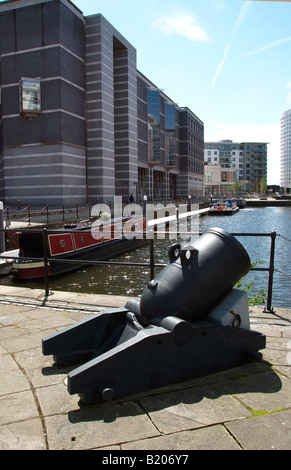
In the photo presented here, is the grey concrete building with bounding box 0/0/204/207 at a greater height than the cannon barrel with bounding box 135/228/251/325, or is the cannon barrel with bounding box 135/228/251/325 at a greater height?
the grey concrete building with bounding box 0/0/204/207

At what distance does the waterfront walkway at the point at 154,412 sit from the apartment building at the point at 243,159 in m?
135

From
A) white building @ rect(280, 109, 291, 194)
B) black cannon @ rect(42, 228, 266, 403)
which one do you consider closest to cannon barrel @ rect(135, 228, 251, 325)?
black cannon @ rect(42, 228, 266, 403)

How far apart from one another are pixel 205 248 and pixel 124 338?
105 centimetres

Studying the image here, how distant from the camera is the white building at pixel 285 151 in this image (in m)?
169

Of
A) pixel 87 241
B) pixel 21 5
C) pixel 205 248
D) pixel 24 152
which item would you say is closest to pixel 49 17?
pixel 21 5

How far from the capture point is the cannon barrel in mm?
3011

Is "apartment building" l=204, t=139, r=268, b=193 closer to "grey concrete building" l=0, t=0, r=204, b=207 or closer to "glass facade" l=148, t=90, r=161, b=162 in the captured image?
"glass facade" l=148, t=90, r=161, b=162

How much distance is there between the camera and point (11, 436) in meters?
2.27

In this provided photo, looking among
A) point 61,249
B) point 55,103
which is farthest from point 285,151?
point 61,249

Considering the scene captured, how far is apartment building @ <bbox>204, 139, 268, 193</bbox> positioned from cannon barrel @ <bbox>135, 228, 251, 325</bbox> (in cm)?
13452

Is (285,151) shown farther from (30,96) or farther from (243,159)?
(30,96)

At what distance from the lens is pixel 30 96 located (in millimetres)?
29062

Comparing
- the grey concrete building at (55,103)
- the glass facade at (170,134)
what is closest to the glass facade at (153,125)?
the glass facade at (170,134)
